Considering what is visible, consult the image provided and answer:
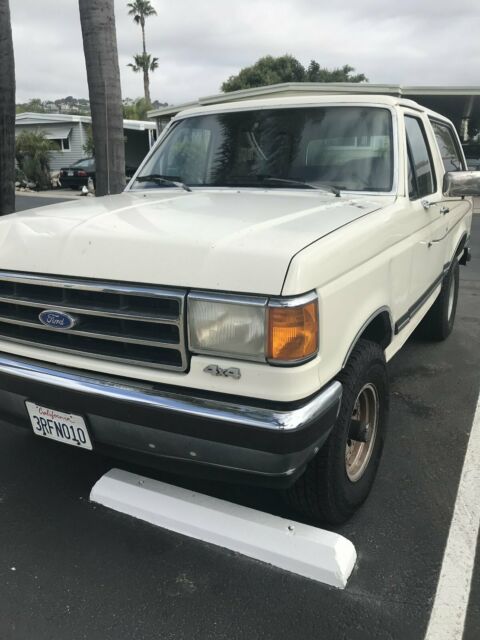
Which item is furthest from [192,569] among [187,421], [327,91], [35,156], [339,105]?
[35,156]

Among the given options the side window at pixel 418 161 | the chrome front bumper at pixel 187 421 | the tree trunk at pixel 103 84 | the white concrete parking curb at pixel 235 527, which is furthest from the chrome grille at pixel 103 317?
the tree trunk at pixel 103 84

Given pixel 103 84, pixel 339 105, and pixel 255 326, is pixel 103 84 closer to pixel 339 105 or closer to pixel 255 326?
pixel 339 105

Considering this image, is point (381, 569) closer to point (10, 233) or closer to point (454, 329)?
point (10, 233)

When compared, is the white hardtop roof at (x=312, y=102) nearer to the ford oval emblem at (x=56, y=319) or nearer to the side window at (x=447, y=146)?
the side window at (x=447, y=146)

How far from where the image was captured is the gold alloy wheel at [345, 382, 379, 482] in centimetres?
261

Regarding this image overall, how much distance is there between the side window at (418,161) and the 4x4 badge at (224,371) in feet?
6.14

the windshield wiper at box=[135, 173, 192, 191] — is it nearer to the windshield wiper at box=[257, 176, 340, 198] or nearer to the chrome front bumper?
the windshield wiper at box=[257, 176, 340, 198]

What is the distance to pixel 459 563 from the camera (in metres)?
2.34

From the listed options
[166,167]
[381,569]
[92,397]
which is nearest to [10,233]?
[92,397]

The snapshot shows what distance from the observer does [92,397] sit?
2.16m

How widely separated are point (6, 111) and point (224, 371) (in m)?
7.61

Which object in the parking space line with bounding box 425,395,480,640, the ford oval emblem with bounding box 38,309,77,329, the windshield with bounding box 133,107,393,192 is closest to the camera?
the parking space line with bounding box 425,395,480,640

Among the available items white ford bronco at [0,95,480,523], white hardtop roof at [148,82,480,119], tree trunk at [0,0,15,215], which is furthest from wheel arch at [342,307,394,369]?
tree trunk at [0,0,15,215]

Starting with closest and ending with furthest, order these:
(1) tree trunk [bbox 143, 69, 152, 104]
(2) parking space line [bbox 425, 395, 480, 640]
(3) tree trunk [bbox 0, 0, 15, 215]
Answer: (2) parking space line [bbox 425, 395, 480, 640] < (3) tree trunk [bbox 0, 0, 15, 215] < (1) tree trunk [bbox 143, 69, 152, 104]
